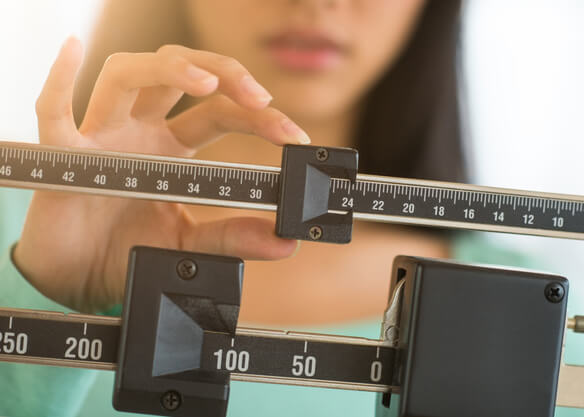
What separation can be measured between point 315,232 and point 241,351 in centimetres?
16

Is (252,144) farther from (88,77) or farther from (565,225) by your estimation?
(565,225)

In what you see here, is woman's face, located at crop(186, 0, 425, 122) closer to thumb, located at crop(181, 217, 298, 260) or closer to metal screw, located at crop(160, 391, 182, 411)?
thumb, located at crop(181, 217, 298, 260)

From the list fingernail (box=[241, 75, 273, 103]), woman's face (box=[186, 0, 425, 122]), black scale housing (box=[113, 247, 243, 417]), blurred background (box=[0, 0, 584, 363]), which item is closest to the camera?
black scale housing (box=[113, 247, 243, 417])

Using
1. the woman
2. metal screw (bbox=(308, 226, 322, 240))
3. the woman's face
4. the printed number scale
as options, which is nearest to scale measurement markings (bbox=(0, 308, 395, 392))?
the printed number scale

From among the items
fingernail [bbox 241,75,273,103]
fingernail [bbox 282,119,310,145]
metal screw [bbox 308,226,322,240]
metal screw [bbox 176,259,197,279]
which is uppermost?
fingernail [bbox 241,75,273,103]

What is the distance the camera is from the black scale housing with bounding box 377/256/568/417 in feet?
2.17

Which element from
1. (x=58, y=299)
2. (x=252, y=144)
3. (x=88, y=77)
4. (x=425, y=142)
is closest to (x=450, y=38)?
(x=425, y=142)

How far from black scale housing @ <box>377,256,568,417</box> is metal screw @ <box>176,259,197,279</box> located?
0.24 m

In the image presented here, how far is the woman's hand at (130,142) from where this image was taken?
0.77 meters

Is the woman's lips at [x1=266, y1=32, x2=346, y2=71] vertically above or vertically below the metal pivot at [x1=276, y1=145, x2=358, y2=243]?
above

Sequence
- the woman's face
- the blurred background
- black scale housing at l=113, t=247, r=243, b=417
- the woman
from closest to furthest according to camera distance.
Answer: black scale housing at l=113, t=247, r=243, b=417 → the woman → the woman's face → the blurred background

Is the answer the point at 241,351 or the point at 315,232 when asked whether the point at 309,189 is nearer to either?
the point at 315,232

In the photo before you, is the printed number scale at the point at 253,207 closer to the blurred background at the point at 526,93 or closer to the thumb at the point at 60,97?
the thumb at the point at 60,97

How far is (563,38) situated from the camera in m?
1.46
